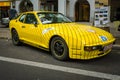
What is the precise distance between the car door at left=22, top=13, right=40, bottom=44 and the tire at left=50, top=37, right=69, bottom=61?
2.67 feet

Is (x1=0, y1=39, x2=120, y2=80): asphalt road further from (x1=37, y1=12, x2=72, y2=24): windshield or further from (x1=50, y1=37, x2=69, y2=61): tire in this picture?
(x1=37, y1=12, x2=72, y2=24): windshield

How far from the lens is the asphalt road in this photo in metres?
5.35

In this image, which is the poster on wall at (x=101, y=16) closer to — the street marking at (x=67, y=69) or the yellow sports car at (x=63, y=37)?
the yellow sports car at (x=63, y=37)

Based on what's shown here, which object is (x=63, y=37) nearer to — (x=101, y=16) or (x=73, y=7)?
(x=101, y=16)

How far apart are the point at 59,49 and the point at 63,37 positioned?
0.46 m

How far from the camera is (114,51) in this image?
8.13 m

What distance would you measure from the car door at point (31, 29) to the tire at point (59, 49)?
813mm

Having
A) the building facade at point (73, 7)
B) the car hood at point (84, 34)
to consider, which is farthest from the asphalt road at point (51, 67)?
the building facade at point (73, 7)

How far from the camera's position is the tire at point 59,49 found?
6.48 meters

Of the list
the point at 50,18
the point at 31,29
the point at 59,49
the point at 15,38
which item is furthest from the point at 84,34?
the point at 15,38

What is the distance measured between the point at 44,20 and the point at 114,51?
2709 millimetres

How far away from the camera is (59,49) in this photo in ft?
22.1

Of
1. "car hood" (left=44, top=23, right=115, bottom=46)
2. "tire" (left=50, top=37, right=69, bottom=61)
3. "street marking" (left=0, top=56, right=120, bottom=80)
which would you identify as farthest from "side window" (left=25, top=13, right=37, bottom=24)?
"street marking" (left=0, top=56, right=120, bottom=80)

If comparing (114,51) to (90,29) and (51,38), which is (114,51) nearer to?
(90,29)
